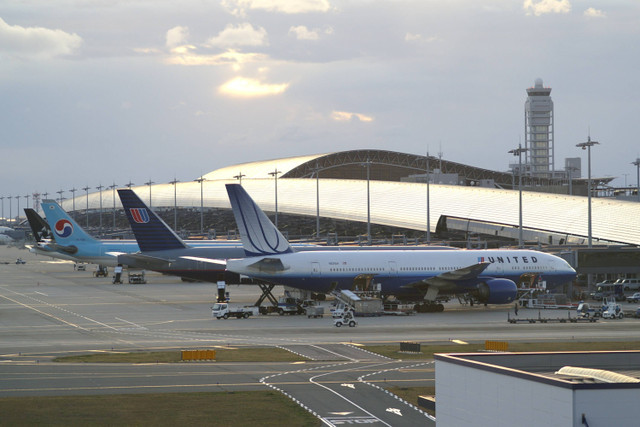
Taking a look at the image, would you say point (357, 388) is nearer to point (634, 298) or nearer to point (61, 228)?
point (634, 298)

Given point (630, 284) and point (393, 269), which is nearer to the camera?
point (393, 269)

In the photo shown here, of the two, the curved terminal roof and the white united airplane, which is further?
the curved terminal roof

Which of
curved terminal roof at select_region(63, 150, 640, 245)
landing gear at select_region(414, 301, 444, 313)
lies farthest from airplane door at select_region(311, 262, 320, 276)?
curved terminal roof at select_region(63, 150, 640, 245)

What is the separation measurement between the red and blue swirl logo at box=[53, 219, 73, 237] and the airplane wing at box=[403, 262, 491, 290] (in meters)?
48.5

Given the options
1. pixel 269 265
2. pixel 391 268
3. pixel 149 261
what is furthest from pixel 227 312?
pixel 149 261

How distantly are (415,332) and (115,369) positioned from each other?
757 inches

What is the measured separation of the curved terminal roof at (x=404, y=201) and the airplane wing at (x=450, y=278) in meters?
30.4

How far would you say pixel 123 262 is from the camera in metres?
76.0

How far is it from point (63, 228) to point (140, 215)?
2713 centimetres

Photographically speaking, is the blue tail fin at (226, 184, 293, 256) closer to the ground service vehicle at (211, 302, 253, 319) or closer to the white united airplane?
the white united airplane

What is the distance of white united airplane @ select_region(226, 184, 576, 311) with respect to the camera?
194 feet

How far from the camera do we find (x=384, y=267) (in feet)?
205

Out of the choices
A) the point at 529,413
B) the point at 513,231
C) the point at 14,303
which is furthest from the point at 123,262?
the point at 529,413

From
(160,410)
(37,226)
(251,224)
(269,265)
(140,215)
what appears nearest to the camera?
(160,410)
